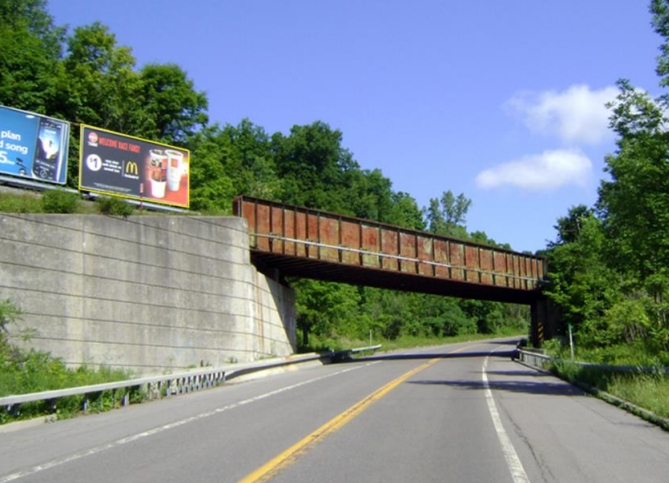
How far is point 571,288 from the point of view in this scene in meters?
49.3

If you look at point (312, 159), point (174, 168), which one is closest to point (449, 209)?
point (312, 159)

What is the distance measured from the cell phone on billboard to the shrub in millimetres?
3017

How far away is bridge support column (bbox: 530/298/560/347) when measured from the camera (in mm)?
54469

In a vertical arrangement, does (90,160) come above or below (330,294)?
above

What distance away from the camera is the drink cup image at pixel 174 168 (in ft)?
113

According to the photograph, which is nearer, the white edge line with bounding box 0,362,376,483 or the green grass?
the white edge line with bounding box 0,362,376,483

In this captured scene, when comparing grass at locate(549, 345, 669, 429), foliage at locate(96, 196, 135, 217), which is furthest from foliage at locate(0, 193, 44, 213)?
grass at locate(549, 345, 669, 429)

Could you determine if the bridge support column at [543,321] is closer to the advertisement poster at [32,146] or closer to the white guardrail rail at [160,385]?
the white guardrail rail at [160,385]

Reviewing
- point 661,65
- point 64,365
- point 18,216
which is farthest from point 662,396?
point 18,216

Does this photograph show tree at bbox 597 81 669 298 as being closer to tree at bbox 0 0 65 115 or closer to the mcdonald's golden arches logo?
the mcdonald's golden arches logo

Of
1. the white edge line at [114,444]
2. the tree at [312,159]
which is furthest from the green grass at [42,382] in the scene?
the tree at [312,159]

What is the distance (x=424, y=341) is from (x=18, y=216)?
71.0 metres

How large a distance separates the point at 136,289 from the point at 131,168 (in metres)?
7.85

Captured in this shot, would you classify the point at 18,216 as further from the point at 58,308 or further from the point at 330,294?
the point at 330,294
